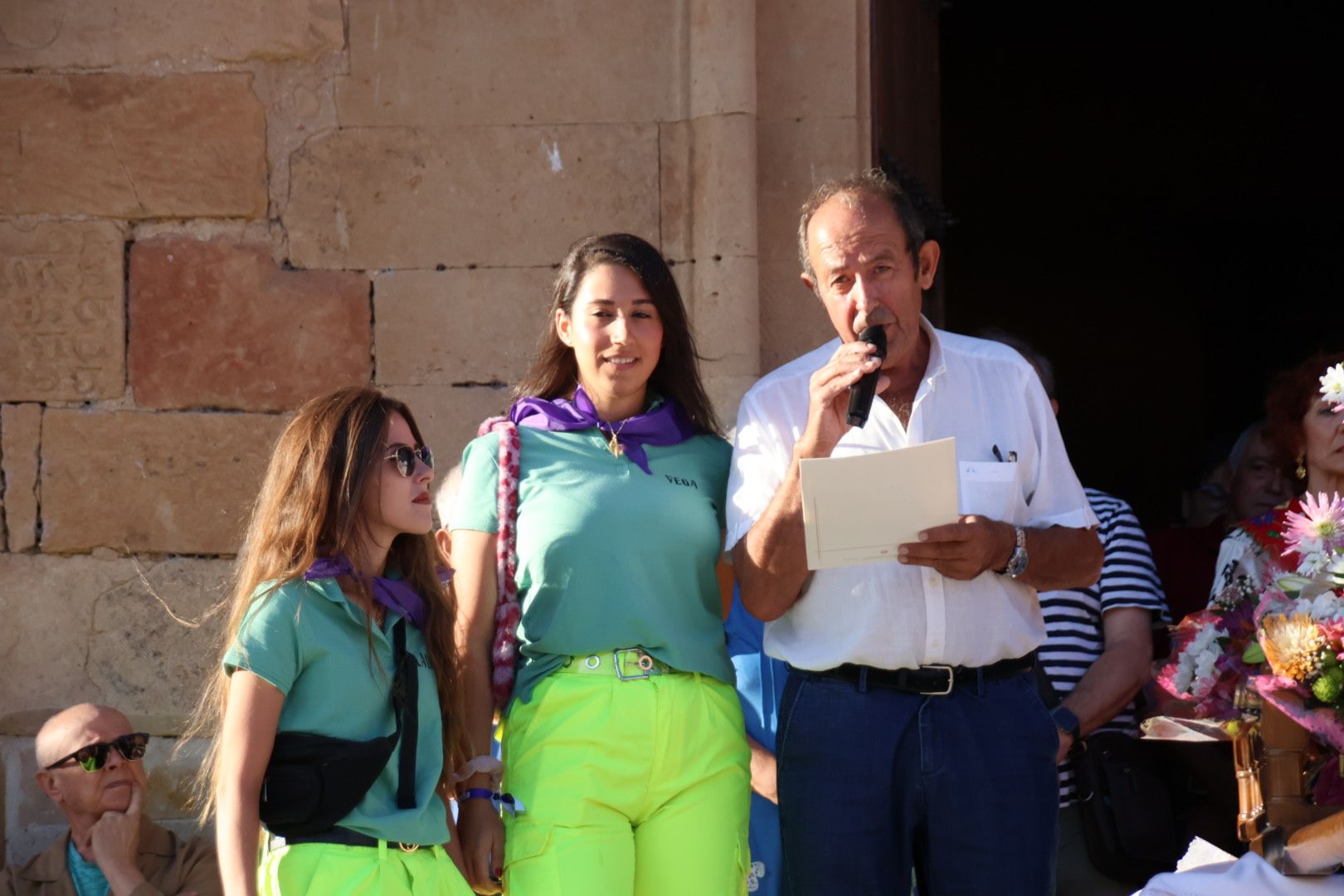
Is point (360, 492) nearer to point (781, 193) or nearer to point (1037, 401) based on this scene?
point (1037, 401)

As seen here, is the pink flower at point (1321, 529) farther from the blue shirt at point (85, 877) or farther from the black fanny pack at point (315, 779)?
the blue shirt at point (85, 877)

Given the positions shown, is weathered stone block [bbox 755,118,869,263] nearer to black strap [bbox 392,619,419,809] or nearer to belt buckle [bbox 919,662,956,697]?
belt buckle [bbox 919,662,956,697]

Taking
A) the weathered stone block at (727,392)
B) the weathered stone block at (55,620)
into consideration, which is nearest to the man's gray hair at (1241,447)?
the weathered stone block at (727,392)

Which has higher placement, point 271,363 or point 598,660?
point 271,363

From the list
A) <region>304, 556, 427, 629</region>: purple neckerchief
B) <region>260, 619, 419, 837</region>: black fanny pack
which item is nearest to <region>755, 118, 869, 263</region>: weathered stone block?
<region>304, 556, 427, 629</region>: purple neckerchief

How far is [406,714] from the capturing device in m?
2.81

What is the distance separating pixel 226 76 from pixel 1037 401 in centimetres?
273

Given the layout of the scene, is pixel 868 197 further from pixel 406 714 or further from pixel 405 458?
pixel 406 714

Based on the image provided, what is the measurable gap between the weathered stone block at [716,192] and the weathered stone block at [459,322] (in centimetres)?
42

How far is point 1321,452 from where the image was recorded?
3955 mm

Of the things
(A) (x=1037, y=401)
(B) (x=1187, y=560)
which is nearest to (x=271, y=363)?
(A) (x=1037, y=401)

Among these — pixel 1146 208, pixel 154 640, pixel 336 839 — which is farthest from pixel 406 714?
pixel 1146 208

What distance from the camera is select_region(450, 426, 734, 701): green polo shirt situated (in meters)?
2.94

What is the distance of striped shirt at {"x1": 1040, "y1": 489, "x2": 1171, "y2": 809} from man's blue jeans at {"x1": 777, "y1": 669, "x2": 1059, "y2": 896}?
44.3 inches
